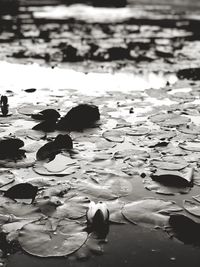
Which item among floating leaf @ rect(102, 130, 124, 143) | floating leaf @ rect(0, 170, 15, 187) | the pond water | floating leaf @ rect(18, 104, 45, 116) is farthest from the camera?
floating leaf @ rect(18, 104, 45, 116)

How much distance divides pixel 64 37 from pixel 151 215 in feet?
21.7

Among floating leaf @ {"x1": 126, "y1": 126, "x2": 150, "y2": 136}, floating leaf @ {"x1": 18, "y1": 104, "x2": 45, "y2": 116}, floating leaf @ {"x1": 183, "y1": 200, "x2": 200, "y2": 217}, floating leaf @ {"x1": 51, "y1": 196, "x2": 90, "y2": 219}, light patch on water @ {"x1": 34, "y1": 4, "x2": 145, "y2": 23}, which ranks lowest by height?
floating leaf @ {"x1": 183, "y1": 200, "x2": 200, "y2": 217}

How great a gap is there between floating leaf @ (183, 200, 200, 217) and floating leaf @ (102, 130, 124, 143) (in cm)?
78

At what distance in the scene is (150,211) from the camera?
1.55 m

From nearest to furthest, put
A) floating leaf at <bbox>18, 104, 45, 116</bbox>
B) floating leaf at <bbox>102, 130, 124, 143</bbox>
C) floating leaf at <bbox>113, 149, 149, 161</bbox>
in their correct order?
floating leaf at <bbox>113, 149, 149, 161</bbox> < floating leaf at <bbox>102, 130, 124, 143</bbox> < floating leaf at <bbox>18, 104, 45, 116</bbox>

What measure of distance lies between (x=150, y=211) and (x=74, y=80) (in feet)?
9.02

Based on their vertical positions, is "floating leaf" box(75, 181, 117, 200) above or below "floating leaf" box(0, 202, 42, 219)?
below

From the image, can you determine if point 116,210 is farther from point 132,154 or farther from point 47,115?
point 47,115

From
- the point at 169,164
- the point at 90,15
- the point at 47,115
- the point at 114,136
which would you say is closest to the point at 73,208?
the point at 169,164

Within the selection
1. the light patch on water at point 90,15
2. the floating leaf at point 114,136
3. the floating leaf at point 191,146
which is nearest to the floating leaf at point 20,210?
the floating leaf at point 114,136

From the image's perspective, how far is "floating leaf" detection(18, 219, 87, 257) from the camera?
128 centimetres

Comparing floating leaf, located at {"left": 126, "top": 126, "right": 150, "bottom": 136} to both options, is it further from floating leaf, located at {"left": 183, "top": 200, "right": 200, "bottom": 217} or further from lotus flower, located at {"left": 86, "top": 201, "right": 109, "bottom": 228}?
lotus flower, located at {"left": 86, "top": 201, "right": 109, "bottom": 228}

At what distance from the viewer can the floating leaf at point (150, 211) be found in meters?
1.49

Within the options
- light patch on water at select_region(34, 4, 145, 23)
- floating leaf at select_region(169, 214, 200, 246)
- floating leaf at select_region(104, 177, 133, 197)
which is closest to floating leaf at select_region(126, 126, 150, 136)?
floating leaf at select_region(104, 177, 133, 197)
